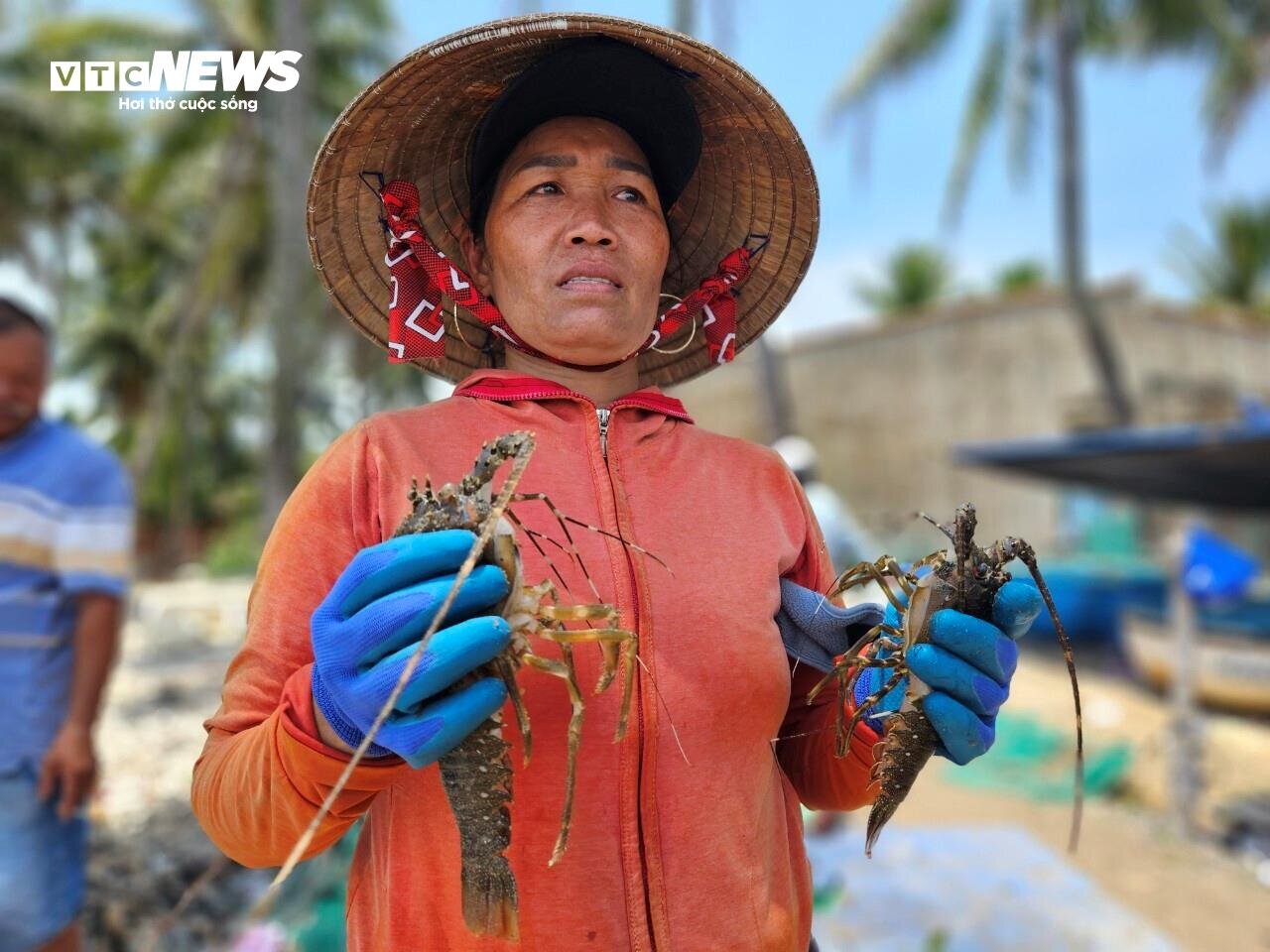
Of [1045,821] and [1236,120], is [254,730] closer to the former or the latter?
[1045,821]

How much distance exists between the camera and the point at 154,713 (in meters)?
8.02

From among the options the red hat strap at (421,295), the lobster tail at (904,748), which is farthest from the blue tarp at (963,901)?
the red hat strap at (421,295)

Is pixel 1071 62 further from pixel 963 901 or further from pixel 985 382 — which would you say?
pixel 963 901

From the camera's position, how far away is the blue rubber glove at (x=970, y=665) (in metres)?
1.44

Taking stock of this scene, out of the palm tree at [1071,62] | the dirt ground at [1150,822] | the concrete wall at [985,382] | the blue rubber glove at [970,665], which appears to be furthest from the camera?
the concrete wall at [985,382]

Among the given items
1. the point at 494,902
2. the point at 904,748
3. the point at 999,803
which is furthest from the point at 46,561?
the point at 999,803

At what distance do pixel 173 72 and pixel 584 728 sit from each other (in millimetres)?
2489

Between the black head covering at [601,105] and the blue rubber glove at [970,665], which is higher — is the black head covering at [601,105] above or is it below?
above

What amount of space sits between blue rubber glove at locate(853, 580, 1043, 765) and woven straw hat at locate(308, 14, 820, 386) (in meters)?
0.80

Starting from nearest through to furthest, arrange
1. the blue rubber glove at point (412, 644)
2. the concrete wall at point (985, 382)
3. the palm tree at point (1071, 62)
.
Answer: the blue rubber glove at point (412, 644) < the palm tree at point (1071, 62) < the concrete wall at point (985, 382)

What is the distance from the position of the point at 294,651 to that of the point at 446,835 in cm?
33

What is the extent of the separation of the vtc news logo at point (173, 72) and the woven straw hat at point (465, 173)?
1.23 m

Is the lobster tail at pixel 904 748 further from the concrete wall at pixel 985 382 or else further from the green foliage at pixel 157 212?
the concrete wall at pixel 985 382

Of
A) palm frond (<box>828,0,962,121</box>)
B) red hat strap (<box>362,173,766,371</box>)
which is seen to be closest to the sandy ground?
red hat strap (<box>362,173,766,371</box>)
